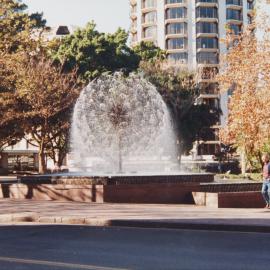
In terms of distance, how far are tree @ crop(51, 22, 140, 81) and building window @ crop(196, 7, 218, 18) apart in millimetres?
47899

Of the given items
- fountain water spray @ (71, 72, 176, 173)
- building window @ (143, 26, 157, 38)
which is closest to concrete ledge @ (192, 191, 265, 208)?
fountain water spray @ (71, 72, 176, 173)

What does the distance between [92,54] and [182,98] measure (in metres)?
9.52

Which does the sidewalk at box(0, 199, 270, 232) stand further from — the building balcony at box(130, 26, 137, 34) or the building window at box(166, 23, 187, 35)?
the building balcony at box(130, 26, 137, 34)

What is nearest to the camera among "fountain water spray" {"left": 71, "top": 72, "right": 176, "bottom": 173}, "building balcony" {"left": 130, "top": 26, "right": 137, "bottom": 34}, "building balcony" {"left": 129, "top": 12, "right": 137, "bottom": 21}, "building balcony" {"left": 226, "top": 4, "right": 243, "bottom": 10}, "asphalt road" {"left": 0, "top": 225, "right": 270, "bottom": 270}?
"asphalt road" {"left": 0, "top": 225, "right": 270, "bottom": 270}

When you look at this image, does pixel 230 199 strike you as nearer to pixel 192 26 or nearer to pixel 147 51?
pixel 147 51

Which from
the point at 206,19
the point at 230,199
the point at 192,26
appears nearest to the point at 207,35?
the point at 206,19

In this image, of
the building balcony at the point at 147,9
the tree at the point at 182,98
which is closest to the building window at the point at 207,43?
the building balcony at the point at 147,9

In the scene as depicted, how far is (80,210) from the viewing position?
54.9ft

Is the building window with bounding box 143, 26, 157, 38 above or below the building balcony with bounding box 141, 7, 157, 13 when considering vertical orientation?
below

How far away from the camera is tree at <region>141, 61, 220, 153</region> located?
175ft

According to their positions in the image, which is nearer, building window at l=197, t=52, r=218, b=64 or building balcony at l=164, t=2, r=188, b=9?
building window at l=197, t=52, r=218, b=64

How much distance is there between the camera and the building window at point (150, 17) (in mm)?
100750

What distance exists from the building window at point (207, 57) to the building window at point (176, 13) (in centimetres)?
742

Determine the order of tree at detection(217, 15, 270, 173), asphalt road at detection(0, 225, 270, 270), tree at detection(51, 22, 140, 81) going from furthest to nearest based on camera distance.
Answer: tree at detection(51, 22, 140, 81) → tree at detection(217, 15, 270, 173) → asphalt road at detection(0, 225, 270, 270)
